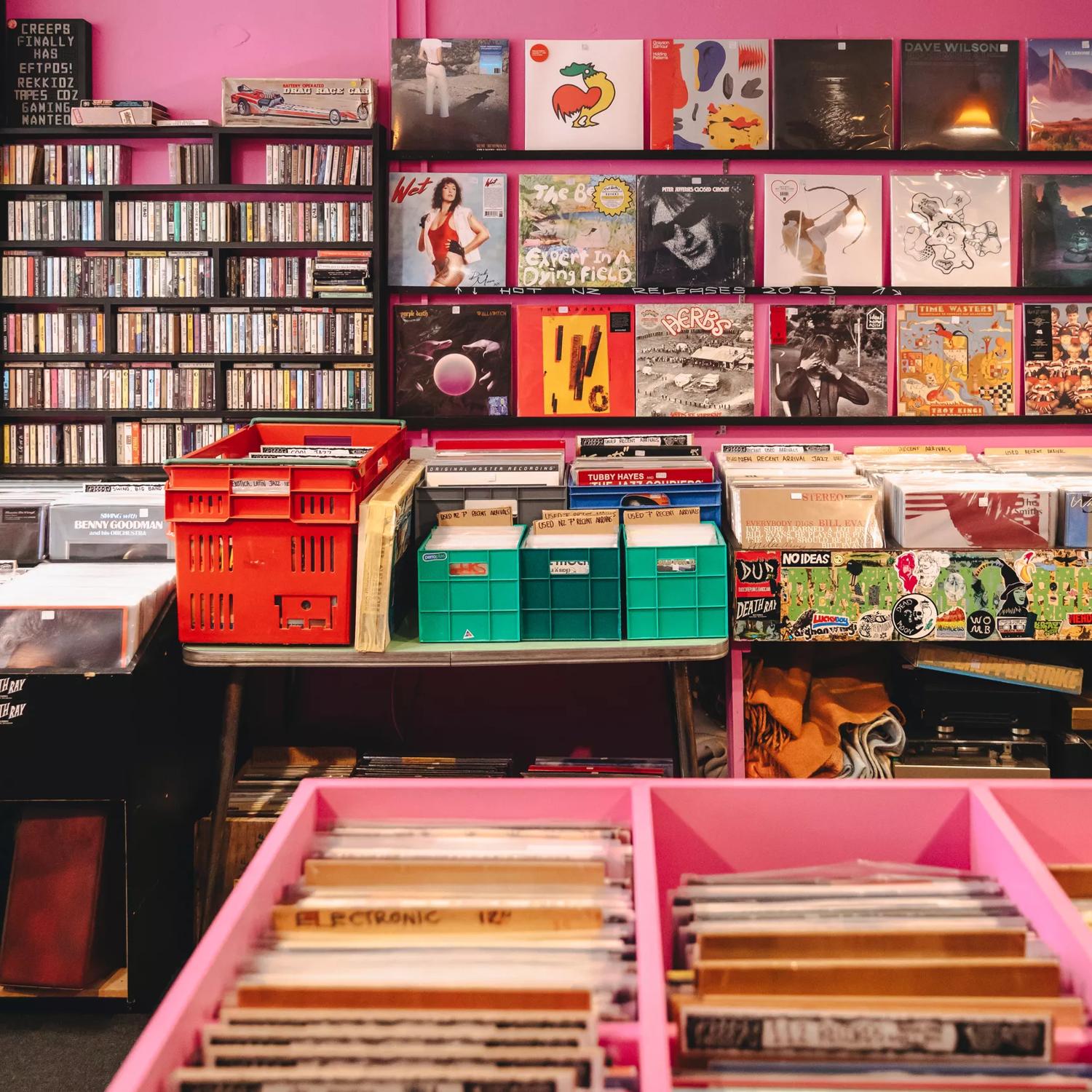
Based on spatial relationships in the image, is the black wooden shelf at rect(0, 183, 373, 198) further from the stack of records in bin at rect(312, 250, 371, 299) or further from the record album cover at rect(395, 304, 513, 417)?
the record album cover at rect(395, 304, 513, 417)

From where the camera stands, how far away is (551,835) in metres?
1.27

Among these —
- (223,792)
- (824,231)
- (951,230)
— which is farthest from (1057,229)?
(223,792)

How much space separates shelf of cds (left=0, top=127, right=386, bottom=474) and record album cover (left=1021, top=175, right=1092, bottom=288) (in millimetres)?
2264

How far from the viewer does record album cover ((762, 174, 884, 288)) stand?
11.9 ft

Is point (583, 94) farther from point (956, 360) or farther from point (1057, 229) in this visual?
point (1057, 229)

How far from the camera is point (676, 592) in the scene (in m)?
2.55

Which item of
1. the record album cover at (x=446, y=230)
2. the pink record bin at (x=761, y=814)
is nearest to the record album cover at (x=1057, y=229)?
the record album cover at (x=446, y=230)

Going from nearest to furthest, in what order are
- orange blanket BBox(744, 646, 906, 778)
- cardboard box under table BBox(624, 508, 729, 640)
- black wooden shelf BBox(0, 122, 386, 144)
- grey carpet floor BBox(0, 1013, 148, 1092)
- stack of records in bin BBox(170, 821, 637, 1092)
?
stack of records in bin BBox(170, 821, 637, 1092) → grey carpet floor BBox(0, 1013, 148, 1092) → cardboard box under table BBox(624, 508, 729, 640) → orange blanket BBox(744, 646, 906, 778) → black wooden shelf BBox(0, 122, 386, 144)

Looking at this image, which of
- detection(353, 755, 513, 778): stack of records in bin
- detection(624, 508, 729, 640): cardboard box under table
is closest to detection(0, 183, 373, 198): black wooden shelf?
detection(624, 508, 729, 640): cardboard box under table

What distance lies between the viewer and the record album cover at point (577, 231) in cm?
363

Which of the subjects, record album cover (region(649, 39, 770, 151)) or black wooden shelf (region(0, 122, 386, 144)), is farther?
record album cover (region(649, 39, 770, 151))

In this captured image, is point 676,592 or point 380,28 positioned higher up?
point 380,28

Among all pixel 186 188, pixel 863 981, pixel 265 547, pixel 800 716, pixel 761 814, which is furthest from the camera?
pixel 186 188

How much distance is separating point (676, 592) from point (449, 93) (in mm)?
2076
